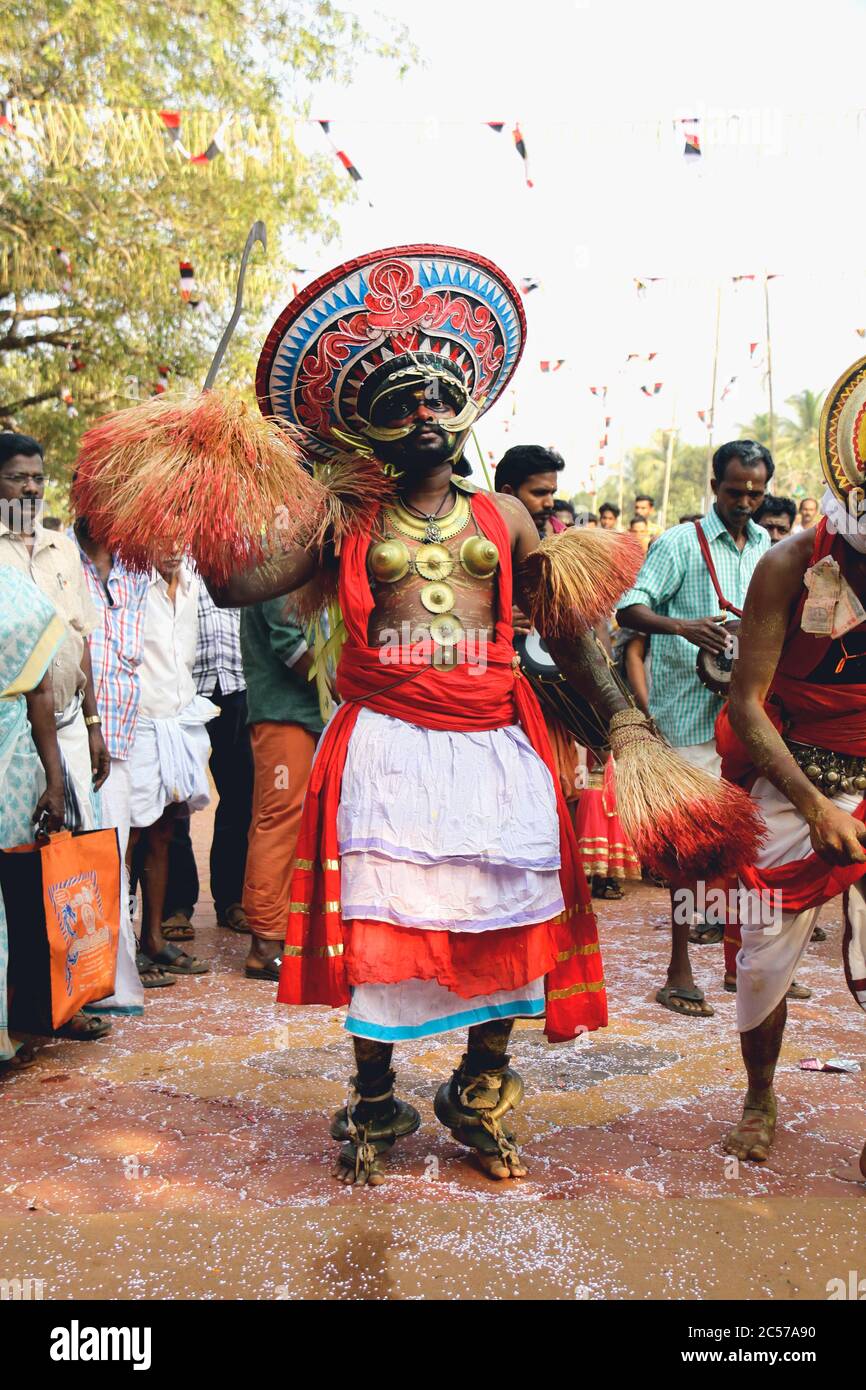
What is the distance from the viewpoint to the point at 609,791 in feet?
11.1

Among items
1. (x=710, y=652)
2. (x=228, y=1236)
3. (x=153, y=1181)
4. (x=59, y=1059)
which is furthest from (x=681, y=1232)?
(x=710, y=652)

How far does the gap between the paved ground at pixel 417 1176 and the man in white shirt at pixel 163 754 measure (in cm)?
70

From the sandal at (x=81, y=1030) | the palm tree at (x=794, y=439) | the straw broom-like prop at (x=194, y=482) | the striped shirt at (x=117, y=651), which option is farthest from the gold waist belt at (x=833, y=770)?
the palm tree at (x=794, y=439)

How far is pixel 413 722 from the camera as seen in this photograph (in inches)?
127

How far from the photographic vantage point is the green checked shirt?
518cm

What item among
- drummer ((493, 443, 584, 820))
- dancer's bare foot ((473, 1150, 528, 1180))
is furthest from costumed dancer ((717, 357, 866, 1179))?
drummer ((493, 443, 584, 820))

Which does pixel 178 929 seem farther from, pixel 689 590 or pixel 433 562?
pixel 433 562

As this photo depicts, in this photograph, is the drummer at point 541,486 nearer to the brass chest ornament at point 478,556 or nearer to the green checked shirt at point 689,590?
the green checked shirt at point 689,590

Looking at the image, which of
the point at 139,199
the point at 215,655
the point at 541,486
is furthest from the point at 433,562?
the point at 139,199

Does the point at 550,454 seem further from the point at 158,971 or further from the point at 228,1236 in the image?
the point at 228,1236

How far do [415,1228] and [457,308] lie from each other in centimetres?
226

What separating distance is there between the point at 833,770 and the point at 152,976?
3018 millimetres

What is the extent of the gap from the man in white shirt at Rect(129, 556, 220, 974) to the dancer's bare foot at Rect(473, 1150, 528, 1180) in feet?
7.66

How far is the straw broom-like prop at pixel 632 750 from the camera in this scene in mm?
3115
